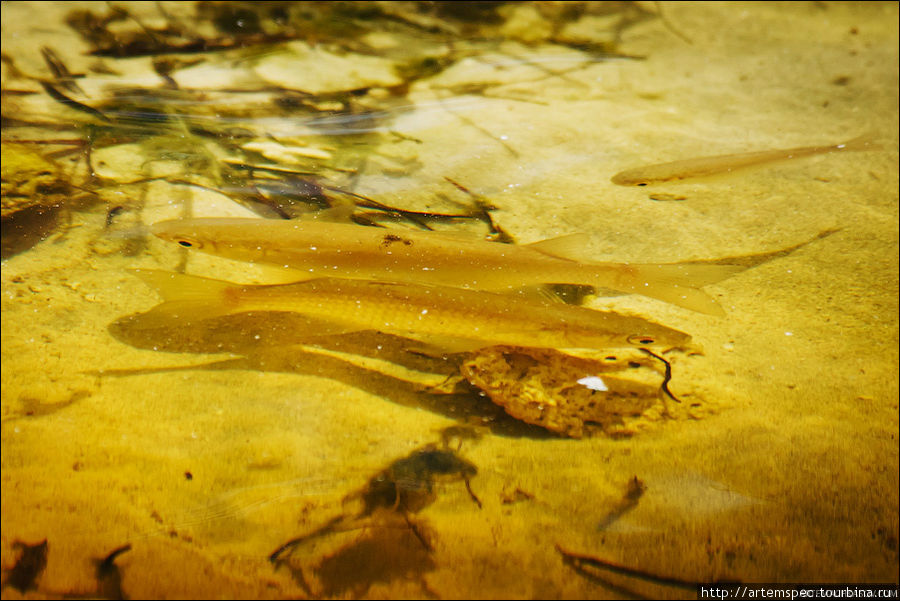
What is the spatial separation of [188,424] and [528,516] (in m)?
1.40

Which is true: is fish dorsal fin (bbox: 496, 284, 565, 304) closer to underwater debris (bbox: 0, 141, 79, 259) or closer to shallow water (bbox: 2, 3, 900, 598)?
shallow water (bbox: 2, 3, 900, 598)

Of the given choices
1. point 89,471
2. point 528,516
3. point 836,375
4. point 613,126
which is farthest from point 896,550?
point 613,126

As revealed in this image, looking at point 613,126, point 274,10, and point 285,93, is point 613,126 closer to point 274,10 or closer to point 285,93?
point 285,93

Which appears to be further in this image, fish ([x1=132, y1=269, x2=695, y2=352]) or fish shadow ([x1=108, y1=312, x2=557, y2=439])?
fish ([x1=132, y1=269, x2=695, y2=352])

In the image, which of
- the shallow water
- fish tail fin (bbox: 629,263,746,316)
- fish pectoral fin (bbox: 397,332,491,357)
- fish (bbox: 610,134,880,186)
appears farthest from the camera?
fish (bbox: 610,134,880,186)

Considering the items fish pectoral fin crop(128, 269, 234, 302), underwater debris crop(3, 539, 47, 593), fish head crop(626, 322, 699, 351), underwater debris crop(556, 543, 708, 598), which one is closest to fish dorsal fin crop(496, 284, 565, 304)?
fish head crop(626, 322, 699, 351)

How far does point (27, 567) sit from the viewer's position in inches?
76.9

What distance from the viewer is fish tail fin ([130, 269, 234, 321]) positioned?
2.75 metres

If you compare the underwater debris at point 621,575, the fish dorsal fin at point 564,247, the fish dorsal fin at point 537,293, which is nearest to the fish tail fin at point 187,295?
the fish dorsal fin at point 537,293

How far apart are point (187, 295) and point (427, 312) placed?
114 cm

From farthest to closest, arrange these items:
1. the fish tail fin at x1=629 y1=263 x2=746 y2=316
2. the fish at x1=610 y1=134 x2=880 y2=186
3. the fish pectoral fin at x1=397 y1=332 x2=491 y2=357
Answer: the fish at x1=610 y1=134 x2=880 y2=186
the fish tail fin at x1=629 y1=263 x2=746 y2=316
the fish pectoral fin at x1=397 y1=332 x2=491 y2=357

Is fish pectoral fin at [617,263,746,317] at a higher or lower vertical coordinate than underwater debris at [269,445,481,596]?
higher

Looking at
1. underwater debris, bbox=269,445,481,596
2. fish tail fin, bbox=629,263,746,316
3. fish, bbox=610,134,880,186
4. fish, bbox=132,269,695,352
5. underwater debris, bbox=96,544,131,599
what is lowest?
underwater debris, bbox=96,544,131,599

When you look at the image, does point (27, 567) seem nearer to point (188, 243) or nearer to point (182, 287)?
point (182, 287)
